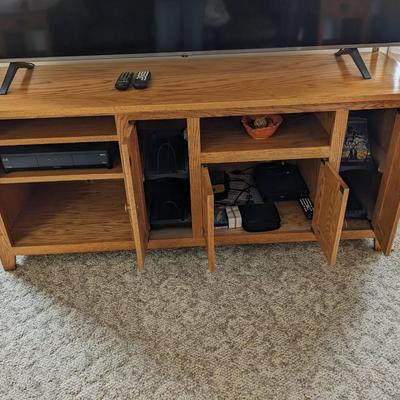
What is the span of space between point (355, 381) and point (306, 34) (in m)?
1.03

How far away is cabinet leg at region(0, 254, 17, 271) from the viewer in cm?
144

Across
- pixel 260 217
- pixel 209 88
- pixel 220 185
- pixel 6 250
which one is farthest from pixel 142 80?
pixel 6 250

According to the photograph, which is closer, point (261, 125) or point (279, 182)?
point (261, 125)

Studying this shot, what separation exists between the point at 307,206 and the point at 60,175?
88 centimetres

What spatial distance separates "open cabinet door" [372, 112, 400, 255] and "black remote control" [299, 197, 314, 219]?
217mm

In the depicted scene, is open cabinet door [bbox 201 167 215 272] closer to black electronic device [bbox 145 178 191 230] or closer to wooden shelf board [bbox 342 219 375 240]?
black electronic device [bbox 145 178 191 230]

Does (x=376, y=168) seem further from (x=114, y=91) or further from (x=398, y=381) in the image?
(x=114, y=91)

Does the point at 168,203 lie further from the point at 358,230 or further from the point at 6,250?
the point at 358,230

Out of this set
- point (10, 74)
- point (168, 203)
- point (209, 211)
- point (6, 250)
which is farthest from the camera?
point (168, 203)

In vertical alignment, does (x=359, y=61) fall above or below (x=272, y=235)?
above

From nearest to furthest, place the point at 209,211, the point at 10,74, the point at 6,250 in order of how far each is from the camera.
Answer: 1. the point at 209,211
2. the point at 10,74
3. the point at 6,250

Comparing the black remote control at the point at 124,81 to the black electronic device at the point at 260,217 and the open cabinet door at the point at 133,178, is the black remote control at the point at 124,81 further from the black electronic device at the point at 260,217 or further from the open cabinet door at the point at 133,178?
the black electronic device at the point at 260,217

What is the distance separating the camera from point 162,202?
1.55 m

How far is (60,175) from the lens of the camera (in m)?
1.32
